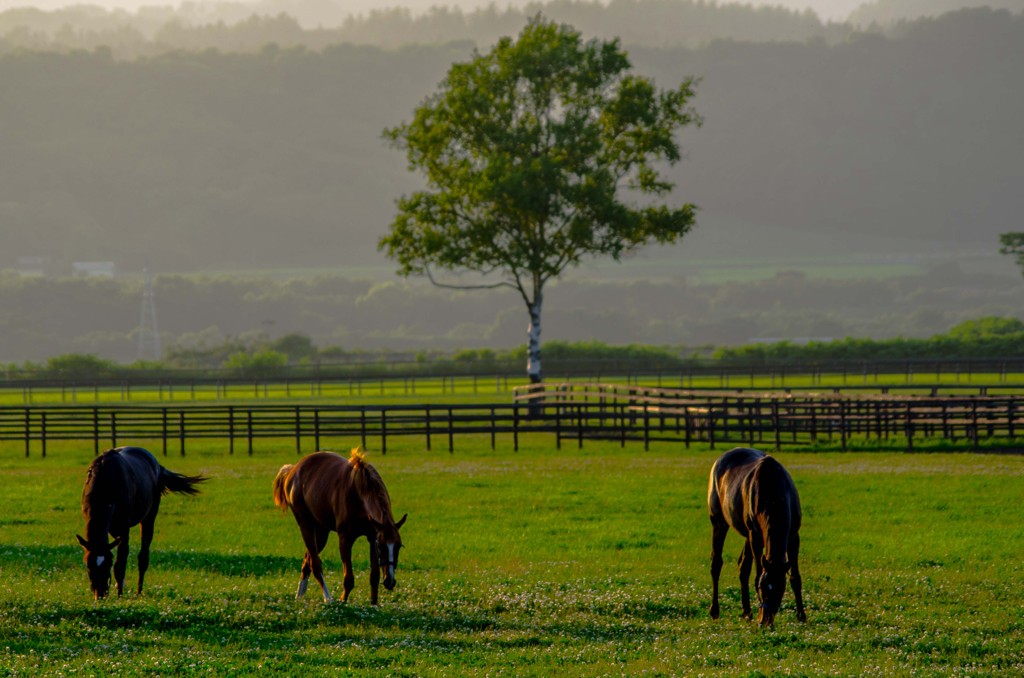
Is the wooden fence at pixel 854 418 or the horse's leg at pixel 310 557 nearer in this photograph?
the horse's leg at pixel 310 557

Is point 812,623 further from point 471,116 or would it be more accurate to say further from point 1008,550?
point 471,116

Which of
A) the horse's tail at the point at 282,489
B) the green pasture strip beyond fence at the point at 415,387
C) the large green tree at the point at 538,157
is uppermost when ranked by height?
the large green tree at the point at 538,157

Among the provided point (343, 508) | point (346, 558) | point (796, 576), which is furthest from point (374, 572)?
point (796, 576)

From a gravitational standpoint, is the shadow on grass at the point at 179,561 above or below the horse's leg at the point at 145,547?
below

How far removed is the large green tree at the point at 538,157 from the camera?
178 feet

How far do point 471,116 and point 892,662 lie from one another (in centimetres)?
4567

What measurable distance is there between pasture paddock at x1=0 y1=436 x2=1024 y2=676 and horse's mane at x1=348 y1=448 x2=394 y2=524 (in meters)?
1.13

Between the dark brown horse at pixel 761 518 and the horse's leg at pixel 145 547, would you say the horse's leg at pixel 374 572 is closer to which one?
the horse's leg at pixel 145 547

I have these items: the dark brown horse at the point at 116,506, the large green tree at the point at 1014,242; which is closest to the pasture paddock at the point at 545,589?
the dark brown horse at the point at 116,506

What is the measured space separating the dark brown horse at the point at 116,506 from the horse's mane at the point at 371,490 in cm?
279

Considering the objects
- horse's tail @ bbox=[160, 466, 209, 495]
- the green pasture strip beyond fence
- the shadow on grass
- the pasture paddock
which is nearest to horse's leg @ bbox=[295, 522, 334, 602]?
the pasture paddock

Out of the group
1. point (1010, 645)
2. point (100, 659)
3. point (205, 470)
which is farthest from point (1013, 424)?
point (100, 659)

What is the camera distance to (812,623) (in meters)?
13.1

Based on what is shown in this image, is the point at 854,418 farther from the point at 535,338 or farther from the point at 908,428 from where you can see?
the point at 535,338
